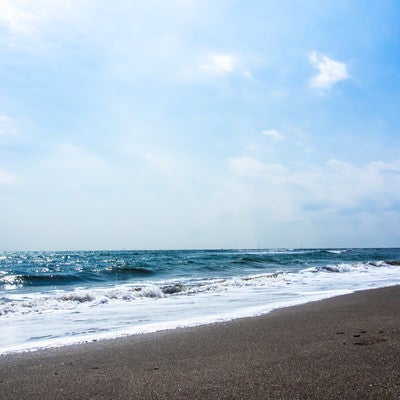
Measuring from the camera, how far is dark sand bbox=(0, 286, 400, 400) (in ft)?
9.59

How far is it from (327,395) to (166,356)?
1869mm

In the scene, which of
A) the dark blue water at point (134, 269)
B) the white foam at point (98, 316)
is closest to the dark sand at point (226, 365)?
the white foam at point (98, 316)

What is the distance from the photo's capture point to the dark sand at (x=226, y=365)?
115 inches

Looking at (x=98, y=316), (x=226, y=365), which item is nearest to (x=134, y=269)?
(x=98, y=316)

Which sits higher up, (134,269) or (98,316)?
(98,316)

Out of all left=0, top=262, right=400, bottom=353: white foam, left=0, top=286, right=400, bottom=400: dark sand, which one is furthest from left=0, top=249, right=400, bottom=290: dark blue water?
left=0, top=286, right=400, bottom=400: dark sand

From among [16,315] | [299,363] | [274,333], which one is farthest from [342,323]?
[16,315]

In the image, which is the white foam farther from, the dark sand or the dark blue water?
the dark blue water

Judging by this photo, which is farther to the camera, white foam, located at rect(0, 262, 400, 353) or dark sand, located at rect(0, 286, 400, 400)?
white foam, located at rect(0, 262, 400, 353)

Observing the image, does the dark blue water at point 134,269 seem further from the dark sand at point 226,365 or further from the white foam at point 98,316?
the dark sand at point 226,365

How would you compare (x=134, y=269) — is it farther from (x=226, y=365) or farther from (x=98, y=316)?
(x=226, y=365)

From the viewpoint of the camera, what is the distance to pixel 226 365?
11.8 feet

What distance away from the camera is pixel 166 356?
161 inches

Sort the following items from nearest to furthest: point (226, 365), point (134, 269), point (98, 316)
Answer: point (226, 365)
point (98, 316)
point (134, 269)
